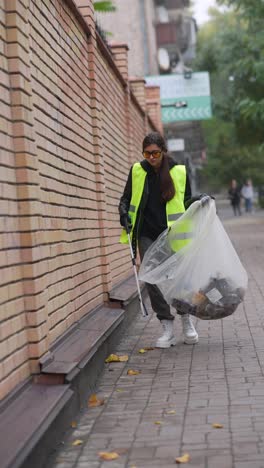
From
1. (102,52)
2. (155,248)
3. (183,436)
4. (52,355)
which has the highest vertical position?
(102,52)

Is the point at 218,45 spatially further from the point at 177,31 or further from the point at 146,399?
the point at 146,399

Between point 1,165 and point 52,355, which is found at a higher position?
point 1,165

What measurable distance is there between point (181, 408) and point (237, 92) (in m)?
24.5

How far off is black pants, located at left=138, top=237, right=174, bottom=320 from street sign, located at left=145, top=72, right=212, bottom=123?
800 inches

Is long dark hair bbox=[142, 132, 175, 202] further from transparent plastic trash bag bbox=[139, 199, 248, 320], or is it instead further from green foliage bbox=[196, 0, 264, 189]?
green foliage bbox=[196, 0, 264, 189]

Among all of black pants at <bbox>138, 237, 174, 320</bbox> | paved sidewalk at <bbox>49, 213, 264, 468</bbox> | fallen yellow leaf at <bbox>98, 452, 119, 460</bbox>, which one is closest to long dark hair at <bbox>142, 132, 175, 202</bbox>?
black pants at <bbox>138, 237, 174, 320</bbox>

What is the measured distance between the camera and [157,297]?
7535 millimetres

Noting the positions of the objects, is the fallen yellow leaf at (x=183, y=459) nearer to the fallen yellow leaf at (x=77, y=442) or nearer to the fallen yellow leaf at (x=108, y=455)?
the fallen yellow leaf at (x=108, y=455)

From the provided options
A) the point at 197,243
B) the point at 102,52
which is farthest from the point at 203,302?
the point at 102,52

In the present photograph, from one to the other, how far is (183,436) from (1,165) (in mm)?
1789

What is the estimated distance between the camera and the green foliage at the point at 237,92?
22797mm

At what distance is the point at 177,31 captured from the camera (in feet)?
144

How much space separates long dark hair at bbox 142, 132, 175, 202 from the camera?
7254 mm

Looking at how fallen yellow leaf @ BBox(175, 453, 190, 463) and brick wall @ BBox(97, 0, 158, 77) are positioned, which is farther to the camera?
brick wall @ BBox(97, 0, 158, 77)
